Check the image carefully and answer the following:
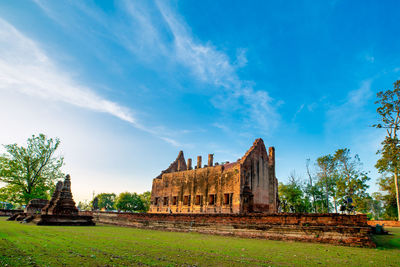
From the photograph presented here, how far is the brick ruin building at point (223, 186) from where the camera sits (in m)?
21.5

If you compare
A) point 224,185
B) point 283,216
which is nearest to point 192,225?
point 283,216

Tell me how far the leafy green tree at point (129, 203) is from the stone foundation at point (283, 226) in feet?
146

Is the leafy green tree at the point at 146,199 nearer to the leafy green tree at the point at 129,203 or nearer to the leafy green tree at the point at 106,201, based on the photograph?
the leafy green tree at the point at 129,203

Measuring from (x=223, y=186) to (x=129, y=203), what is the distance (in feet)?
134

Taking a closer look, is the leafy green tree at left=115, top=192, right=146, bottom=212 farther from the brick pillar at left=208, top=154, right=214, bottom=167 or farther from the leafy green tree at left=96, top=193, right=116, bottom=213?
the brick pillar at left=208, top=154, right=214, bottom=167

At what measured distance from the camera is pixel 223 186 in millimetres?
22484

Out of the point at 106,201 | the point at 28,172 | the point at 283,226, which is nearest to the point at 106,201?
the point at 106,201

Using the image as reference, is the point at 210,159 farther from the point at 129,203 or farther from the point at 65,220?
the point at 129,203

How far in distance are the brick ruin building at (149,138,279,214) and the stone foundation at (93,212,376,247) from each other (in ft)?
23.7

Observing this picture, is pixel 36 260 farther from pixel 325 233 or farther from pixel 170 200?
pixel 170 200

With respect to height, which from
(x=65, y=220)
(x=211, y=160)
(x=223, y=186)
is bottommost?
(x=65, y=220)

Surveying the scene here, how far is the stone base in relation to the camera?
14.2m

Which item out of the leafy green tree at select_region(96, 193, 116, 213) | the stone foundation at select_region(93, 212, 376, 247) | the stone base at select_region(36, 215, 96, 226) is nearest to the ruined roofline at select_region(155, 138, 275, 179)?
the stone foundation at select_region(93, 212, 376, 247)

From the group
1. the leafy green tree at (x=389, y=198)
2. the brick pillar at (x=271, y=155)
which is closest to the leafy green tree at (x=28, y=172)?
the brick pillar at (x=271, y=155)
